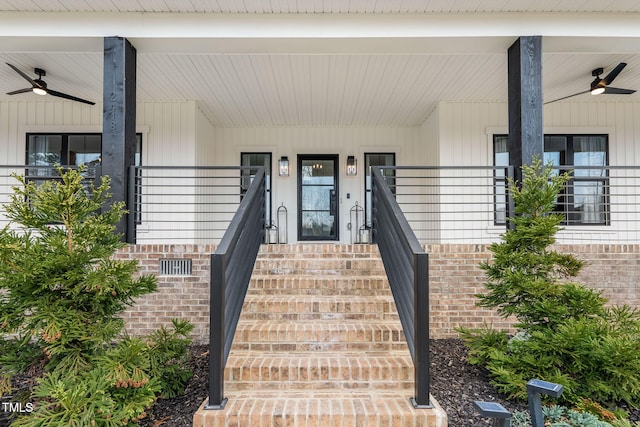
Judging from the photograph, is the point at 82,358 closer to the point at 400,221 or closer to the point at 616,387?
the point at 400,221

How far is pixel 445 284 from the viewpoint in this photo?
426cm

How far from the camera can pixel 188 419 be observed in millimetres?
2457

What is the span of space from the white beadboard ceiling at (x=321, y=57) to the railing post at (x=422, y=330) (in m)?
2.64

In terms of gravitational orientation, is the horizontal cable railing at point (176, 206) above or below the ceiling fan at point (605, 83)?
below

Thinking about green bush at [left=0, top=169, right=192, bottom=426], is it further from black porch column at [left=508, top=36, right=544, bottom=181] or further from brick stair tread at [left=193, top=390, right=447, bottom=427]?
black porch column at [left=508, top=36, right=544, bottom=181]

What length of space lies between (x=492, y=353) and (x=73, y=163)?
6.92 metres

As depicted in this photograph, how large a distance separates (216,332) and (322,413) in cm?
84

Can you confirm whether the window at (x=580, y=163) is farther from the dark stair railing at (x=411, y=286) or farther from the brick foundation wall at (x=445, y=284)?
the dark stair railing at (x=411, y=286)

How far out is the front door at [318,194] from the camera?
24.9 ft

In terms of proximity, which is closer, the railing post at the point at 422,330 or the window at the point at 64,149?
the railing post at the point at 422,330

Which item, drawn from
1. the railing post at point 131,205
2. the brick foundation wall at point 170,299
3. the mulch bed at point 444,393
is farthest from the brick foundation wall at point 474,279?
the railing post at point 131,205

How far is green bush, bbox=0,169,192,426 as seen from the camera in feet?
7.11

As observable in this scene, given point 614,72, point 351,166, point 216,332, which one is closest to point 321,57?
point 351,166

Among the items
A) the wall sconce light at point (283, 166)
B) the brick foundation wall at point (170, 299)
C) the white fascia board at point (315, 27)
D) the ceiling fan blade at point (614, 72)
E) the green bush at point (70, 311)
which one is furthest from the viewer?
the wall sconce light at point (283, 166)
